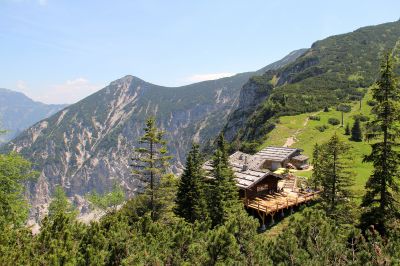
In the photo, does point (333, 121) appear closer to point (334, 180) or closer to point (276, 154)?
point (276, 154)

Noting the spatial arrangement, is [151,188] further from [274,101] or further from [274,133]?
[274,101]

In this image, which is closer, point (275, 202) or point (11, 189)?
point (11, 189)

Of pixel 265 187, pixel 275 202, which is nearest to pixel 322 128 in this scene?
pixel 265 187

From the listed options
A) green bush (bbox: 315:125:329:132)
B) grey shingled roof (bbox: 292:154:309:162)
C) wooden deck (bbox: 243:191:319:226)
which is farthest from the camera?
green bush (bbox: 315:125:329:132)

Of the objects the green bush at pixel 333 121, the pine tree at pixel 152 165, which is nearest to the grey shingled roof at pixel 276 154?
the green bush at pixel 333 121

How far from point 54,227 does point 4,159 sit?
1291cm

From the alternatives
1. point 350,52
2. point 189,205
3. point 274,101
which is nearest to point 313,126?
point 274,101

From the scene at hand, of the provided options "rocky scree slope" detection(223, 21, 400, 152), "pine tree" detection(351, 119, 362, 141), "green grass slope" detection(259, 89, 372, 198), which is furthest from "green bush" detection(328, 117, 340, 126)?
"pine tree" detection(351, 119, 362, 141)

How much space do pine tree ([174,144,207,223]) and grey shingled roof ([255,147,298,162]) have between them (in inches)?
1370

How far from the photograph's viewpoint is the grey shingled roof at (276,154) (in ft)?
221

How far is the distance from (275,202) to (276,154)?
96.6ft

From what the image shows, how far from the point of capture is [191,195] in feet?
111

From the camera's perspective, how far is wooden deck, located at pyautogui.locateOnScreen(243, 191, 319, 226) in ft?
127

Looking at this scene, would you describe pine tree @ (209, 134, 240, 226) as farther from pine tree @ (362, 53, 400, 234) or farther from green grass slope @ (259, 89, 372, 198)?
green grass slope @ (259, 89, 372, 198)
